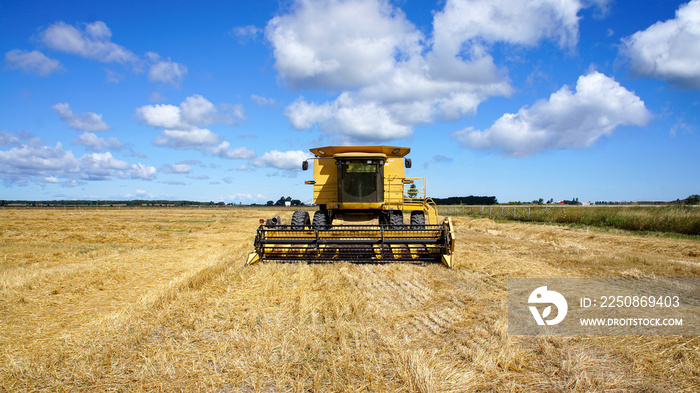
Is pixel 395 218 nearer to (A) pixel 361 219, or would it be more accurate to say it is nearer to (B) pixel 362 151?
(A) pixel 361 219

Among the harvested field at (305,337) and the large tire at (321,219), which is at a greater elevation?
the large tire at (321,219)

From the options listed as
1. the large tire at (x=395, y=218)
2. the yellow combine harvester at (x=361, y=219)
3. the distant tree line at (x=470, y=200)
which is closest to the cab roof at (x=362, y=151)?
the yellow combine harvester at (x=361, y=219)

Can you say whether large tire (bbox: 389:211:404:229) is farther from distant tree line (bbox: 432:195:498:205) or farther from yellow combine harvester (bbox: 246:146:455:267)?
distant tree line (bbox: 432:195:498:205)

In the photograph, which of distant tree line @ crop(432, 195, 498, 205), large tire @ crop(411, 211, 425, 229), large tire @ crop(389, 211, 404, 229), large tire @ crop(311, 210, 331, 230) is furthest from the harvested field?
distant tree line @ crop(432, 195, 498, 205)

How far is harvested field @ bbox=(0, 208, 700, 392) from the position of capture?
Result: 11.4ft

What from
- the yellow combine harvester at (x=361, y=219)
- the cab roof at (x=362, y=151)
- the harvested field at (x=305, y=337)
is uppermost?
the cab roof at (x=362, y=151)

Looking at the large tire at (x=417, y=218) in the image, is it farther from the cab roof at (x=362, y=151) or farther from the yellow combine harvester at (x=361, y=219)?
the cab roof at (x=362, y=151)

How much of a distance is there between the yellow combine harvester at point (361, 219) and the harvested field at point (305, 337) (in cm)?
63

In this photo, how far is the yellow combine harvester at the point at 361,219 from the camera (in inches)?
360

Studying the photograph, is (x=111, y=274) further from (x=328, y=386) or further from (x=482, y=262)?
(x=482, y=262)

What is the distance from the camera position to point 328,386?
3.37 m

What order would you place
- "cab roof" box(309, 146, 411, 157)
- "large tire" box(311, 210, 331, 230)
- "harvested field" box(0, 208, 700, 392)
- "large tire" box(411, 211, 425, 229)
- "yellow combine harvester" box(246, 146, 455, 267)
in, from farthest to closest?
"cab roof" box(309, 146, 411, 157), "large tire" box(311, 210, 331, 230), "large tire" box(411, 211, 425, 229), "yellow combine harvester" box(246, 146, 455, 267), "harvested field" box(0, 208, 700, 392)

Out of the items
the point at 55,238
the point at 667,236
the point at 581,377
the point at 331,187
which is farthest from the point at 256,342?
the point at 667,236

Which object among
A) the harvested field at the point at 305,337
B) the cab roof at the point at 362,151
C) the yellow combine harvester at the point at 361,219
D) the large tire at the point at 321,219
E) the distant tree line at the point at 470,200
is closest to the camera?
the harvested field at the point at 305,337
